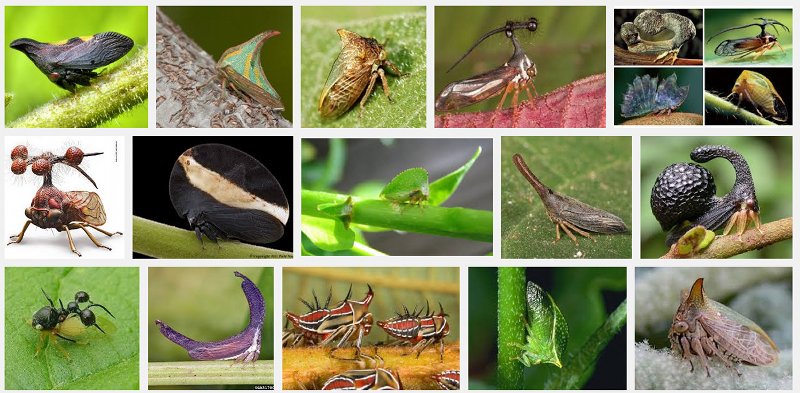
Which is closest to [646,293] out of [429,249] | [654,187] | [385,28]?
[654,187]

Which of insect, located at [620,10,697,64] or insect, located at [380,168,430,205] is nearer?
insect, located at [380,168,430,205]

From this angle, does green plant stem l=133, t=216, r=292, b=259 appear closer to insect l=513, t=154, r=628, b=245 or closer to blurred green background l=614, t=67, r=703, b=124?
insect l=513, t=154, r=628, b=245

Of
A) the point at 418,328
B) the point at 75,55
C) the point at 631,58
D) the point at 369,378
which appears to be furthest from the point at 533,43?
the point at 75,55

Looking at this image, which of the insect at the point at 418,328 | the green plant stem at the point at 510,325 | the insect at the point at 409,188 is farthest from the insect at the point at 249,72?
the green plant stem at the point at 510,325

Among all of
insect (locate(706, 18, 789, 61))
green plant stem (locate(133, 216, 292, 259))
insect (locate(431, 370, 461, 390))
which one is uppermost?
insect (locate(706, 18, 789, 61))

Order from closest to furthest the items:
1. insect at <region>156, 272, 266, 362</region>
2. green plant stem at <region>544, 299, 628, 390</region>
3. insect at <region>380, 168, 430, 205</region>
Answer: insect at <region>380, 168, 430, 205</region>
insect at <region>156, 272, 266, 362</region>
green plant stem at <region>544, 299, 628, 390</region>

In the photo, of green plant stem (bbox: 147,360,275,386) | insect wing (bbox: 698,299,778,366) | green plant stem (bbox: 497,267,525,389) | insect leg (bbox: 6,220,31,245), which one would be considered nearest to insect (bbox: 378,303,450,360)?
green plant stem (bbox: 497,267,525,389)

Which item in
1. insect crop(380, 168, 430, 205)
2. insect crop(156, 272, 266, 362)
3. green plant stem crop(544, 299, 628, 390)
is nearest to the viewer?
insect crop(380, 168, 430, 205)
